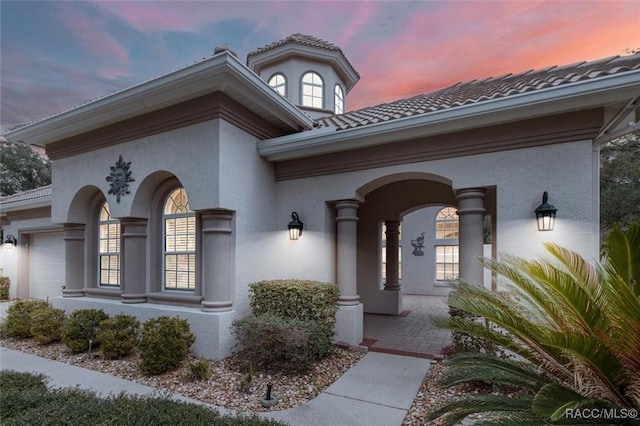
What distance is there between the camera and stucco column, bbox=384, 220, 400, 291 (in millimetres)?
10570

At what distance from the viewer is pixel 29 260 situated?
12281 mm

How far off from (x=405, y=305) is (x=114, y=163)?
10502 millimetres

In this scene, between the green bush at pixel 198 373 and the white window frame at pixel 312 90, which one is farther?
the white window frame at pixel 312 90

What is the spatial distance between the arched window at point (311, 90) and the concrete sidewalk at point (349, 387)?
979cm

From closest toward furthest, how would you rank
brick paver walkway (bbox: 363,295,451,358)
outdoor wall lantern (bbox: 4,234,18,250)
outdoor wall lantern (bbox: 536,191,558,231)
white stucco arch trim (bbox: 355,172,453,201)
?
outdoor wall lantern (bbox: 536,191,558,231), white stucco arch trim (bbox: 355,172,453,201), brick paver walkway (bbox: 363,295,451,358), outdoor wall lantern (bbox: 4,234,18,250)

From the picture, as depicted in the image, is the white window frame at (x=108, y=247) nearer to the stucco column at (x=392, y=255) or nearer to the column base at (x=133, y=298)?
the column base at (x=133, y=298)

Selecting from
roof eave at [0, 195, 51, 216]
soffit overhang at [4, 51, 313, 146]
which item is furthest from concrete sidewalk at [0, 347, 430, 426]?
roof eave at [0, 195, 51, 216]

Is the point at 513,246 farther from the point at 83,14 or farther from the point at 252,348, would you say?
the point at 83,14

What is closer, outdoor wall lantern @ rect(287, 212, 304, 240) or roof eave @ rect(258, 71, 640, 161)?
roof eave @ rect(258, 71, 640, 161)

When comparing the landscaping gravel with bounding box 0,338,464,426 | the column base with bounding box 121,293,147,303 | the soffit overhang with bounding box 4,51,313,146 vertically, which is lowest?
the landscaping gravel with bounding box 0,338,464,426

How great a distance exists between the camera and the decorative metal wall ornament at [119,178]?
7355 mm

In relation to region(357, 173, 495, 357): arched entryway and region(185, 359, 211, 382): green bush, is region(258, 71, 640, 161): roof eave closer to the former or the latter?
region(357, 173, 495, 357): arched entryway

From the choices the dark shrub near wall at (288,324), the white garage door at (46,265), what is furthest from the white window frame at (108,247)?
the dark shrub near wall at (288,324)

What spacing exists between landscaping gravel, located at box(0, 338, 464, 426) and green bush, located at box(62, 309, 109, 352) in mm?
234
